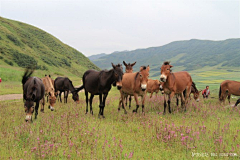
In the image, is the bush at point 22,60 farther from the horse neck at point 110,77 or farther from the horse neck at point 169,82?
the horse neck at point 169,82

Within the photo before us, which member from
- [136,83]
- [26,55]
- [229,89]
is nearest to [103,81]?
[136,83]

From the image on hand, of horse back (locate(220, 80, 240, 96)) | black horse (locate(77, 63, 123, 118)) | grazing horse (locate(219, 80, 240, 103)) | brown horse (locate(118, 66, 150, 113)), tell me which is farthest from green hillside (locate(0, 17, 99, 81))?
horse back (locate(220, 80, 240, 96))

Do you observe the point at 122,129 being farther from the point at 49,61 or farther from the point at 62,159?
the point at 49,61

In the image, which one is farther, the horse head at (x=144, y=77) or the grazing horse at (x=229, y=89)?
the grazing horse at (x=229, y=89)

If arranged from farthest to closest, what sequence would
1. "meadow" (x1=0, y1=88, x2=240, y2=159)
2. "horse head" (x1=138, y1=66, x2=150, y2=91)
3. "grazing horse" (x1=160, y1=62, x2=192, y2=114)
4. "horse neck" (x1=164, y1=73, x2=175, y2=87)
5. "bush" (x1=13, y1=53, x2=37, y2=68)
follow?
"bush" (x1=13, y1=53, x2=37, y2=68) < "horse neck" (x1=164, y1=73, x2=175, y2=87) < "grazing horse" (x1=160, y1=62, x2=192, y2=114) < "horse head" (x1=138, y1=66, x2=150, y2=91) < "meadow" (x1=0, y1=88, x2=240, y2=159)

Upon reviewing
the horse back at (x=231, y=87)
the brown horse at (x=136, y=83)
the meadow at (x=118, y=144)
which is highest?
the brown horse at (x=136, y=83)

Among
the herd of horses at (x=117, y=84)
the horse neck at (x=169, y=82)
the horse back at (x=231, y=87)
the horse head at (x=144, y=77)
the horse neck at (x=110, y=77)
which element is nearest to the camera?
the herd of horses at (x=117, y=84)

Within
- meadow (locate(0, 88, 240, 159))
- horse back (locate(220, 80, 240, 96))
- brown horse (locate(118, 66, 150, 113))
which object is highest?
brown horse (locate(118, 66, 150, 113))

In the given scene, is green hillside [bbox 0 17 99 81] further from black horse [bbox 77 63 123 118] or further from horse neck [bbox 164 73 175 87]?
horse neck [bbox 164 73 175 87]

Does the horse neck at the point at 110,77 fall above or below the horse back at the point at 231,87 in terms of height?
above

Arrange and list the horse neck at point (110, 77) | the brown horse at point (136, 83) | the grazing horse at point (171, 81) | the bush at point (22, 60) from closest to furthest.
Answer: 1. the horse neck at point (110, 77)
2. the brown horse at point (136, 83)
3. the grazing horse at point (171, 81)
4. the bush at point (22, 60)

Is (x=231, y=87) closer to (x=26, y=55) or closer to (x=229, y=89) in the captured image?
(x=229, y=89)

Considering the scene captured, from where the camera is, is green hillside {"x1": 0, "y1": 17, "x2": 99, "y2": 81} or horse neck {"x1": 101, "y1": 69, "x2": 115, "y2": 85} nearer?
horse neck {"x1": 101, "y1": 69, "x2": 115, "y2": 85}

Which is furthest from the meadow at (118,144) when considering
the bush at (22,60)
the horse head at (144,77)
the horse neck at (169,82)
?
the bush at (22,60)
